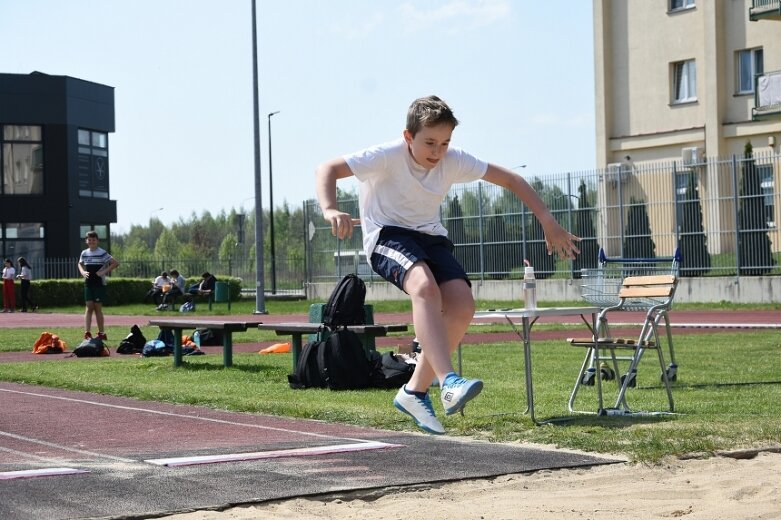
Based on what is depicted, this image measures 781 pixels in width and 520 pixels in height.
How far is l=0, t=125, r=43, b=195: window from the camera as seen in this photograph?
56.0 meters

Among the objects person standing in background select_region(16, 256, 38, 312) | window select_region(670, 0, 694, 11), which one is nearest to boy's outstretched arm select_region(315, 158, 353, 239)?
person standing in background select_region(16, 256, 38, 312)

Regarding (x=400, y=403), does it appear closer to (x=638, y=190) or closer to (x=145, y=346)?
(x=145, y=346)

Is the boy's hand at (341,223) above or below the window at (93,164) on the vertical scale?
below

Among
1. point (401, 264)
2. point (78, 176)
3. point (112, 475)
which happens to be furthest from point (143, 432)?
point (78, 176)

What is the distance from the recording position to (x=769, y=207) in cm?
3058

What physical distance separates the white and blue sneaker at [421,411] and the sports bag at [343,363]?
4.43 m

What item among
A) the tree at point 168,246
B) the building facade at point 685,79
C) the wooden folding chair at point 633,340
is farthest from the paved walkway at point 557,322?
the tree at point 168,246

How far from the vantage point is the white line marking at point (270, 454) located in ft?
23.3

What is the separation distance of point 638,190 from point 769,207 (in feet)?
13.8

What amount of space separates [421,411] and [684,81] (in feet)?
130

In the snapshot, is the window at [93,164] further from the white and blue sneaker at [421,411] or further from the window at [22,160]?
the white and blue sneaker at [421,411]

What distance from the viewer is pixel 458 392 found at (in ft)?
22.1

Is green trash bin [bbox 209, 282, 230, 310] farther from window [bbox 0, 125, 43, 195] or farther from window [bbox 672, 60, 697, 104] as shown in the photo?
window [bbox 0, 125, 43, 195]

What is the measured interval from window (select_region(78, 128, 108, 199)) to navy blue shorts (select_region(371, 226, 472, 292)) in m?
52.5
